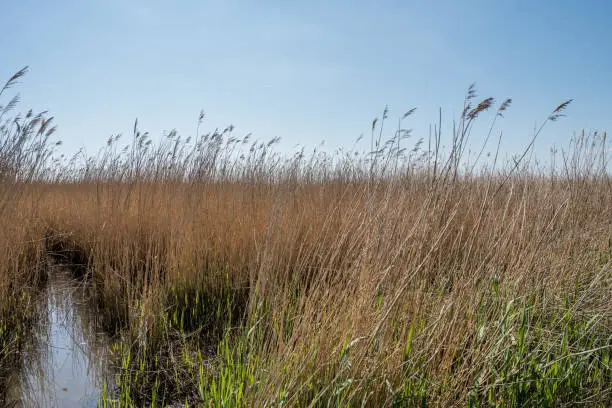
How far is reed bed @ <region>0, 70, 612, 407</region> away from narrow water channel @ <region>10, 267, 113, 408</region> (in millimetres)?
114

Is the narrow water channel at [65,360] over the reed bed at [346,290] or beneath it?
beneath

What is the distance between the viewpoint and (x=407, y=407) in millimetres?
1412

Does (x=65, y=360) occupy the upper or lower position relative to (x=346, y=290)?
lower

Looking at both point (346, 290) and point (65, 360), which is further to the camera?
point (65, 360)

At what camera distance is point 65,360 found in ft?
7.66

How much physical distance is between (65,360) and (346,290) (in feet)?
6.09

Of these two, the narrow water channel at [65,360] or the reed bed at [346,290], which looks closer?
the reed bed at [346,290]

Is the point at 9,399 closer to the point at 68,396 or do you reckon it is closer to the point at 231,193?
the point at 68,396

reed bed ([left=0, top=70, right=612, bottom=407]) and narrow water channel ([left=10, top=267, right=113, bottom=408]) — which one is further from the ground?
reed bed ([left=0, top=70, right=612, bottom=407])

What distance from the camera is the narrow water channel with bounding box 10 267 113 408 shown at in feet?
6.52

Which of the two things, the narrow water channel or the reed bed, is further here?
the narrow water channel

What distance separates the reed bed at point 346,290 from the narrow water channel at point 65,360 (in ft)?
0.37

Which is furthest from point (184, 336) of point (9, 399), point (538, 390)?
point (538, 390)

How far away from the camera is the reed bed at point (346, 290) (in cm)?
145
